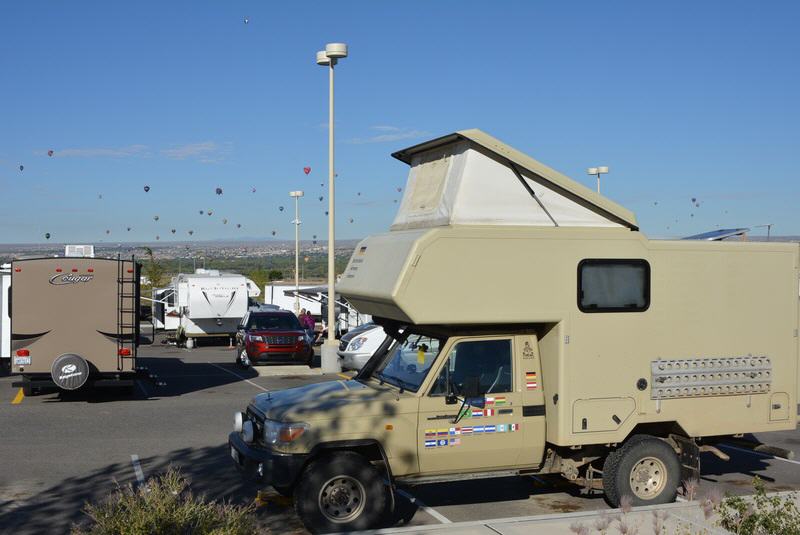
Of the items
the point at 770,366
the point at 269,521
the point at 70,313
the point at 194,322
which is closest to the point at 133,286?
the point at 70,313

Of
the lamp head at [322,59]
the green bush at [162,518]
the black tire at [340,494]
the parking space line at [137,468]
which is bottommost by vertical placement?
the parking space line at [137,468]

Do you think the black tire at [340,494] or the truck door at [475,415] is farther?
the truck door at [475,415]

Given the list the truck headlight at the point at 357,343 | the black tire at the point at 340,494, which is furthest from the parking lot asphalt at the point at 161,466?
the truck headlight at the point at 357,343

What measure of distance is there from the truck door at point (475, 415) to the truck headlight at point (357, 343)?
14.3 metres

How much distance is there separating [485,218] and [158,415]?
354 inches

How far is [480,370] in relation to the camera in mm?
8758

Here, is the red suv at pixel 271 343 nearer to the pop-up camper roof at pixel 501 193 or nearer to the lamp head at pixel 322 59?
the lamp head at pixel 322 59

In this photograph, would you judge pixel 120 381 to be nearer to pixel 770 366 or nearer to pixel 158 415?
pixel 158 415

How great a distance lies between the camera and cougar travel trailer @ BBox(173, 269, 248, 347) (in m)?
31.4

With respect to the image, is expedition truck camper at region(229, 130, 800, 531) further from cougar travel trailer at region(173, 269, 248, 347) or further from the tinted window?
cougar travel trailer at region(173, 269, 248, 347)

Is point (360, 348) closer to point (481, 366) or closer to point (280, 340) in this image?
point (280, 340)

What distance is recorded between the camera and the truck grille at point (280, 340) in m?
24.8

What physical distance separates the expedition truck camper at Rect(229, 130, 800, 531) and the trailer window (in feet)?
0.05

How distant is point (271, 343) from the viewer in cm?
2477
